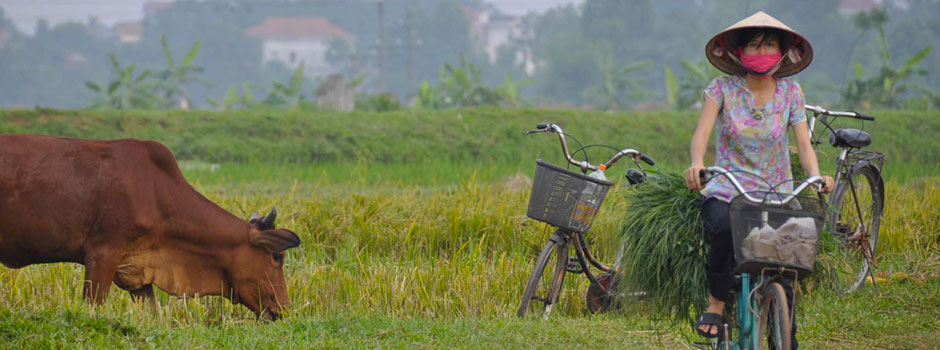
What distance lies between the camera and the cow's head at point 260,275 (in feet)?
18.4

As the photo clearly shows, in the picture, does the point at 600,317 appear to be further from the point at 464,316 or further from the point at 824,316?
the point at 824,316

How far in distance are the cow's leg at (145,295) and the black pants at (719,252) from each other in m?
2.80

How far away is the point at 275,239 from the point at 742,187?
2.44 metres

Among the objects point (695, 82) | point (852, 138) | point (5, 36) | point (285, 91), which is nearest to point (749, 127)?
point (852, 138)

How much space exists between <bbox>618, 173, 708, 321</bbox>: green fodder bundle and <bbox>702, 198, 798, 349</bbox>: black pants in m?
0.10

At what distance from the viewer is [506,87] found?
22.7m

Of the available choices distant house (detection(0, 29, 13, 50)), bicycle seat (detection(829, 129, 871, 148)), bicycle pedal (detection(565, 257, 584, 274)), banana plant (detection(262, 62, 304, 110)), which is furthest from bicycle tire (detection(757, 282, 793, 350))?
distant house (detection(0, 29, 13, 50))

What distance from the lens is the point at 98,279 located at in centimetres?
527

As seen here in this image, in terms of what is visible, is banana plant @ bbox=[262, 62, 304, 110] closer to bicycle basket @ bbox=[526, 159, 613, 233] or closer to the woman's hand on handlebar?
bicycle basket @ bbox=[526, 159, 613, 233]

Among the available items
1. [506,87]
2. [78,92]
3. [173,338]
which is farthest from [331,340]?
[78,92]

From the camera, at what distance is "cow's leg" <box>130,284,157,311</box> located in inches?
220

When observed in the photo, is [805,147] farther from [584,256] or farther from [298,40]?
[298,40]

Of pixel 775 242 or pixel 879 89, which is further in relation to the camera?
pixel 879 89

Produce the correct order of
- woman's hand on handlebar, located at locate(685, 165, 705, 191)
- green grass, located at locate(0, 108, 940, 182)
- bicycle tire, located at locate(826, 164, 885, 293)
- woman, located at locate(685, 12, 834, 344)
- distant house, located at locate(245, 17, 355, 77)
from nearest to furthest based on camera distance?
woman's hand on handlebar, located at locate(685, 165, 705, 191) → woman, located at locate(685, 12, 834, 344) → bicycle tire, located at locate(826, 164, 885, 293) → green grass, located at locate(0, 108, 940, 182) → distant house, located at locate(245, 17, 355, 77)
